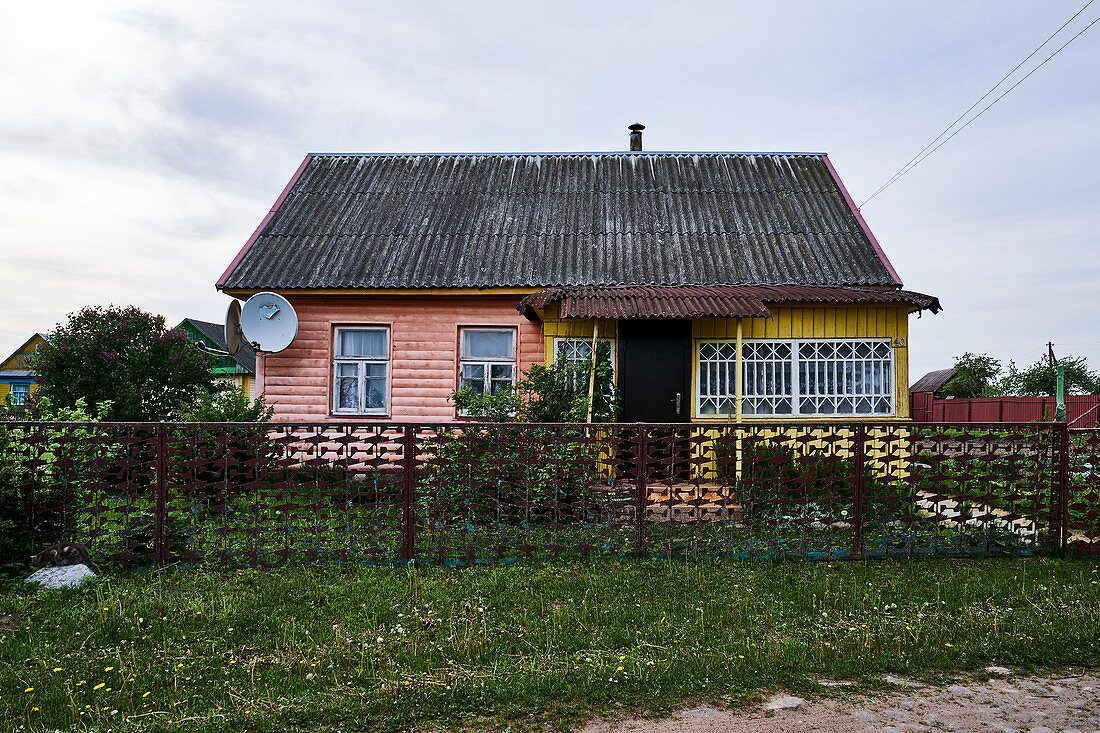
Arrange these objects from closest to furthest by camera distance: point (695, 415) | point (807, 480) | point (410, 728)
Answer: point (410, 728), point (807, 480), point (695, 415)

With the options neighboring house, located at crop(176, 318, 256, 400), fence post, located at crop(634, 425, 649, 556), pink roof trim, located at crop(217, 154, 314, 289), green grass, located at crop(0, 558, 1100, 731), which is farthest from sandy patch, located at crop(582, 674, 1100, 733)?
neighboring house, located at crop(176, 318, 256, 400)

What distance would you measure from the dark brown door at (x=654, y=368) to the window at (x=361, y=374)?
12.8ft

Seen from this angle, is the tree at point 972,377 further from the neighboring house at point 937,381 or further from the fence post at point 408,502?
the fence post at point 408,502

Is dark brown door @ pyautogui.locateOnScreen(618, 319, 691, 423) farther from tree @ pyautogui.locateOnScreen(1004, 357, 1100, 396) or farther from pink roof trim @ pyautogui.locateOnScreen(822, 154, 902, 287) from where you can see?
tree @ pyautogui.locateOnScreen(1004, 357, 1100, 396)

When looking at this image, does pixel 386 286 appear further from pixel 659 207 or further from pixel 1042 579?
pixel 1042 579

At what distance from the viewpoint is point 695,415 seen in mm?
10195

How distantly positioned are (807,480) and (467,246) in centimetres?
734

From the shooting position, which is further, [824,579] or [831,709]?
[824,579]

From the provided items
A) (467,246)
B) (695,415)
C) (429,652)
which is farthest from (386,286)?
(429,652)

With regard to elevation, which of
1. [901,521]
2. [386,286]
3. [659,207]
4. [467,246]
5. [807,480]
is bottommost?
[901,521]

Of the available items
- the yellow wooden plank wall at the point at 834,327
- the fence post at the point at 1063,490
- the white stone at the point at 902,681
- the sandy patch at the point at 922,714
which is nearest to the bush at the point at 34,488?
the sandy patch at the point at 922,714

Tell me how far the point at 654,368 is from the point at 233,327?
21.8ft

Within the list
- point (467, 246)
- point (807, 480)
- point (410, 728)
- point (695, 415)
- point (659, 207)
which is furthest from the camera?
point (659, 207)

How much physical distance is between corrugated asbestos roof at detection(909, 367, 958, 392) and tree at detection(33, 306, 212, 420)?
1592 inches
